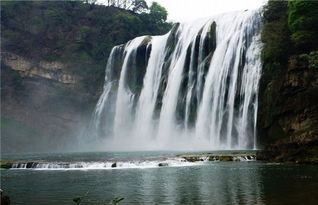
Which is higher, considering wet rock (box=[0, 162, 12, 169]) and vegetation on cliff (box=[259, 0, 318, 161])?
vegetation on cliff (box=[259, 0, 318, 161])

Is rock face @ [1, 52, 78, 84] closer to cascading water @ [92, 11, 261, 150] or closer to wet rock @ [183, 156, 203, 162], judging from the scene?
cascading water @ [92, 11, 261, 150]

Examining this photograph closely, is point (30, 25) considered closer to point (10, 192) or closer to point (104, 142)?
point (104, 142)

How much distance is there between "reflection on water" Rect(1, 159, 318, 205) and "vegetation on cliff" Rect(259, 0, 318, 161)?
1056 centimetres

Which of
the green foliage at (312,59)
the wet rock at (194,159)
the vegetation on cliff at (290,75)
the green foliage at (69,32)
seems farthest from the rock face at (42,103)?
the green foliage at (312,59)

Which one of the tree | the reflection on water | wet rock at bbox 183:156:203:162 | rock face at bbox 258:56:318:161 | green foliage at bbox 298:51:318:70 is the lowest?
the reflection on water

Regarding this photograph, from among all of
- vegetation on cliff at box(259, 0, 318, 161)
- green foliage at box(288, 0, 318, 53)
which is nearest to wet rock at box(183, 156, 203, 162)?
vegetation on cliff at box(259, 0, 318, 161)

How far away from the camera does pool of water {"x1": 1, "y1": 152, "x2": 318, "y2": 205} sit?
12.3m

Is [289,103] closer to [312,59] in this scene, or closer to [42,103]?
[312,59]

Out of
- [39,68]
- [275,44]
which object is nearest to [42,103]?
[39,68]

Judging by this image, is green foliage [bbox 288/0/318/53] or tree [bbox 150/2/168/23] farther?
tree [bbox 150/2/168/23]

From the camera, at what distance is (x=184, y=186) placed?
1509 centimetres

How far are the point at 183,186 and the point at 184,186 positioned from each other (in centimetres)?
3

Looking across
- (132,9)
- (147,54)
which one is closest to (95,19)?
(132,9)

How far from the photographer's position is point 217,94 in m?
38.2
